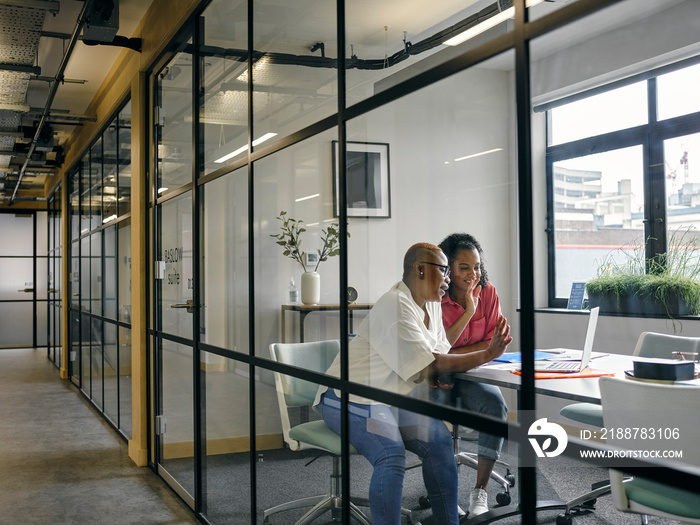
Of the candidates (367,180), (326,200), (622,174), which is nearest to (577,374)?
(622,174)

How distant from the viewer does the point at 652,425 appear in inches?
46.6

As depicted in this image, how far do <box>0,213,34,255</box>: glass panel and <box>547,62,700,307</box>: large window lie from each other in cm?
1383

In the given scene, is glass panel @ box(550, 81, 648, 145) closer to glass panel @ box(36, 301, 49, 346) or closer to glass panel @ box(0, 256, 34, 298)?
glass panel @ box(36, 301, 49, 346)

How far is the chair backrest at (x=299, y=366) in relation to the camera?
7.36 feet

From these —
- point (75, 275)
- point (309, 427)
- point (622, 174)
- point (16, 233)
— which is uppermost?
point (16, 233)

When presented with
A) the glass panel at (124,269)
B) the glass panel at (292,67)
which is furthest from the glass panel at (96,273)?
the glass panel at (292,67)

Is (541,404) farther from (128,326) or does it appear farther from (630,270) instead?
(128,326)

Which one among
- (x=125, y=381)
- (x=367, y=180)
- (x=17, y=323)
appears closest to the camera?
(x=367, y=180)

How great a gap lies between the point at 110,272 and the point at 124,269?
0.69 m

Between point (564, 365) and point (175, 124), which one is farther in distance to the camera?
point (175, 124)

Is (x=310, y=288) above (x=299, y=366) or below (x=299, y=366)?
above

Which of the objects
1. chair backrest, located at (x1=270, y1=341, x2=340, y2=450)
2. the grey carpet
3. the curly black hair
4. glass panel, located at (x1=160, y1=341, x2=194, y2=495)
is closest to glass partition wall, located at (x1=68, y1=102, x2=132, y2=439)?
glass panel, located at (x1=160, y1=341, x2=194, y2=495)

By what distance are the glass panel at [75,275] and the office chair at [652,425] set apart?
7475 millimetres

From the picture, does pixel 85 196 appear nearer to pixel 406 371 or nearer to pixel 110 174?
pixel 110 174
